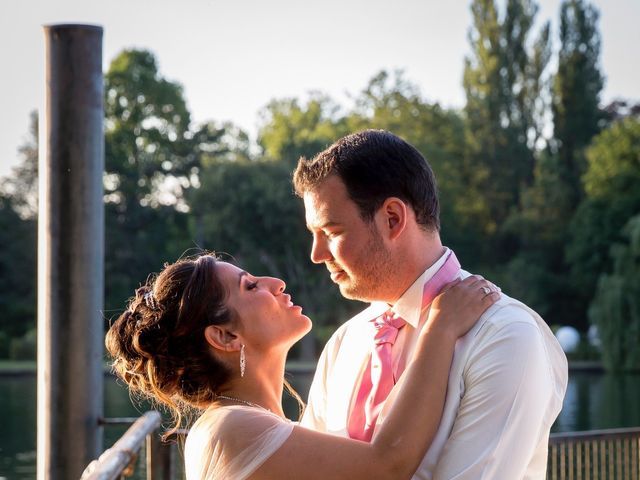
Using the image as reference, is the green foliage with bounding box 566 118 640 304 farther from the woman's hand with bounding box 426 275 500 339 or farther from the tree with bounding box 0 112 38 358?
the woman's hand with bounding box 426 275 500 339

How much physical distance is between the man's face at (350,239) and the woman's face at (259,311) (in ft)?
0.79

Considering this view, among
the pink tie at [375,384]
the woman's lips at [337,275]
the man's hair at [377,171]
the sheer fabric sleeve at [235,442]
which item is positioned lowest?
the sheer fabric sleeve at [235,442]

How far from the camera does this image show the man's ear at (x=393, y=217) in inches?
100

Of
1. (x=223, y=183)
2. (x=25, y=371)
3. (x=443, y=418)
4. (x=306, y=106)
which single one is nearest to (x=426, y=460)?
(x=443, y=418)

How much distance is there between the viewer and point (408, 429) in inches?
92.8

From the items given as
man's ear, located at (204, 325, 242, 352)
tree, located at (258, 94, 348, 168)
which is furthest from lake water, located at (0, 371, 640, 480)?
tree, located at (258, 94, 348, 168)

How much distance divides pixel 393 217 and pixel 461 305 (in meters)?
0.26

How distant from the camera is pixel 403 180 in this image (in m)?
2.54

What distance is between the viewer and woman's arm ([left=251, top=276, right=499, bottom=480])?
236 centimetres

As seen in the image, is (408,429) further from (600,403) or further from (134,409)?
(600,403)

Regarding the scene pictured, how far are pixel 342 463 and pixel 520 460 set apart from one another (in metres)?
0.41

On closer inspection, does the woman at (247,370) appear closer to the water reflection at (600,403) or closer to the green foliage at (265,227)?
the water reflection at (600,403)

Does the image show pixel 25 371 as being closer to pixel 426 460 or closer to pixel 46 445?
pixel 46 445

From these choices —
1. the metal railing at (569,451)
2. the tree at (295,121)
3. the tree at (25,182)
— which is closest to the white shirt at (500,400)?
the metal railing at (569,451)
